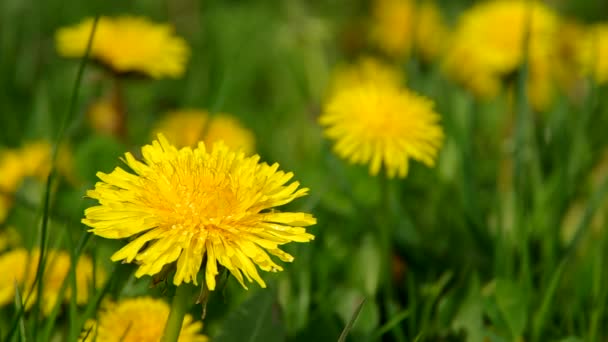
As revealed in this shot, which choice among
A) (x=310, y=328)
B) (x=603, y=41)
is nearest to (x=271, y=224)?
(x=310, y=328)

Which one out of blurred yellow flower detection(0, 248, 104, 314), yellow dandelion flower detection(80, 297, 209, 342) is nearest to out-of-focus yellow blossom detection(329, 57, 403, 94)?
blurred yellow flower detection(0, 248, 104, 314)

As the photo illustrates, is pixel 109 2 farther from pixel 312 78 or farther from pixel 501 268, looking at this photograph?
pixel 501 268

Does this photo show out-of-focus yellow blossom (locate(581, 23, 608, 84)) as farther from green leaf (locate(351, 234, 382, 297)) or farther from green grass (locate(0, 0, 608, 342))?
green leaf (locate(351, 234, 382, 297))

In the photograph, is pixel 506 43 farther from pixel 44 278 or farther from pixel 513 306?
pixel 44 278

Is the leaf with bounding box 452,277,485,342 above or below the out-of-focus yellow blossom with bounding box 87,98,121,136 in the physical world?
above

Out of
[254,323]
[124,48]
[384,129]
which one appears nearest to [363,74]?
[124,48]
